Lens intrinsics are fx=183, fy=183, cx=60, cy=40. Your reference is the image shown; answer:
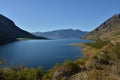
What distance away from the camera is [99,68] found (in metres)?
36.4

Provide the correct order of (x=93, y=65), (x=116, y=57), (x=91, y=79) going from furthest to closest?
(x=116, y=57)
(x=93, y=65)
(x=91, y=79)

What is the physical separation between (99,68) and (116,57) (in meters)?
5.90

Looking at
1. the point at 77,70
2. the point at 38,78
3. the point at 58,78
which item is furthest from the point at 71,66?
the point at 38,78

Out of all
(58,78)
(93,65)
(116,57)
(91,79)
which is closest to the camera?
(91,79)

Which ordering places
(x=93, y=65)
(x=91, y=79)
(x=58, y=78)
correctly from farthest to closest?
1. (x=93, y=65)
2. (x=58, y=78)
3. (x=91, y=79)

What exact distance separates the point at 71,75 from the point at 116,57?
37.0ft

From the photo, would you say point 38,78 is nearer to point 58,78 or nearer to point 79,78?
point 58,78

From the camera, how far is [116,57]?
131ft

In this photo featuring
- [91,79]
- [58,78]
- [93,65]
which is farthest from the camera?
[93,65]

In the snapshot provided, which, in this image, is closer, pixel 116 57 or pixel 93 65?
pixel 93 65

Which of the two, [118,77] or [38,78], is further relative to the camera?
[38,78]

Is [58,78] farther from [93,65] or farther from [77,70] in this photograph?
[93,65]

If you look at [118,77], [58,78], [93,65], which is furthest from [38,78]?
[118,77]

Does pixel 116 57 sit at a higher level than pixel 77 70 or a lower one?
higher
